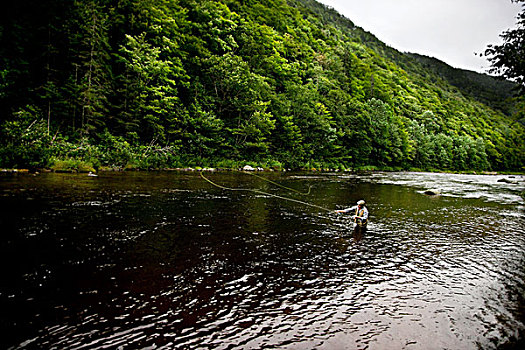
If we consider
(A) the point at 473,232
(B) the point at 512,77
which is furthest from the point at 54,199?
(B) the point at 512,77

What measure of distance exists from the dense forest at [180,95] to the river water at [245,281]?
11.6 meters

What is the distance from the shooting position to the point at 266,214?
1138 centimetres

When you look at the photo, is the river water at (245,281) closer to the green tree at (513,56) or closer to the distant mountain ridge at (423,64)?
the green tree at (513,56)

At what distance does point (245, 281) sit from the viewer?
210 inches

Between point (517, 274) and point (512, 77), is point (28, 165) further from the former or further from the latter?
point (512, 77)

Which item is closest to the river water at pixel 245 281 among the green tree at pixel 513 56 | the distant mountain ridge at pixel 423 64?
the green tree at pixel 513 56

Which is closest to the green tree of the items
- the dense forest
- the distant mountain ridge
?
the dense forest

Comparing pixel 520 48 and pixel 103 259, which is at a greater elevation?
pixel 520 48

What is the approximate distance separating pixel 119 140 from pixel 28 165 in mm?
8312

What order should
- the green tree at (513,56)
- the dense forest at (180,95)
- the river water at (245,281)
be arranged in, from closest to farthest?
1. the river water at (245,281)
2. the green tree at (513,56)
3. the dense forest at (180,95)

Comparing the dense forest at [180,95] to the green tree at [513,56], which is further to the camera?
the dense forest at [180,95]

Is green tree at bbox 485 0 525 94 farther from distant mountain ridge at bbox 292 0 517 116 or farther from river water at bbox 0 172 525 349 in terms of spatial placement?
distant mountain ridge at bbox 292 0 517 116

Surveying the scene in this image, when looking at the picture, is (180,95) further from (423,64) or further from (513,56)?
(423,64)

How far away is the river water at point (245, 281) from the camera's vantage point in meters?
3.75
